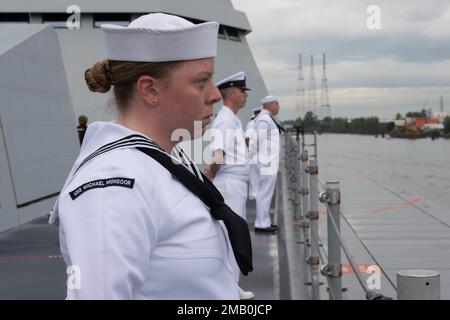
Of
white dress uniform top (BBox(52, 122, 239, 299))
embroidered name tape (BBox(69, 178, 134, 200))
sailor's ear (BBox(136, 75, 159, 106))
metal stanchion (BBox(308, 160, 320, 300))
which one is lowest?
metal stanchion (BBox(308, 160, 320, 300))

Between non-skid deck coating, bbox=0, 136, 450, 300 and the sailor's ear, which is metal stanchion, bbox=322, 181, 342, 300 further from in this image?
the sailor's ear

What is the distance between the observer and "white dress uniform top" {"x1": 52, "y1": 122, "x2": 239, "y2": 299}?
43.8 inches

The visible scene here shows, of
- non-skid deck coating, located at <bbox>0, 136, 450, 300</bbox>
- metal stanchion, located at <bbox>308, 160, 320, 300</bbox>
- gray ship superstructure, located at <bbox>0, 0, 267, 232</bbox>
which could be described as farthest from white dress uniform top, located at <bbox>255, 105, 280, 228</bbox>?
gray ship superstructure, located at <bbox>0, 0, 267, 232</bbox>

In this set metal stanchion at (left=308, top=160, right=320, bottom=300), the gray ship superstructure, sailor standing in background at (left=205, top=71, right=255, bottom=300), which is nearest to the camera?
metal stanchion at (left=308, top=160, right=320, bottom=300)

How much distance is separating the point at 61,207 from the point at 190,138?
1.48 feet

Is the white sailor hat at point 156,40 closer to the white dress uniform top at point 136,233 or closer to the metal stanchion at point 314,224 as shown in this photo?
the white dress uniform top at point 136,233

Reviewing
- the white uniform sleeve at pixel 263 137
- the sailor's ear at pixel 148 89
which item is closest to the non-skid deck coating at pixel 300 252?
the white uniform sleeve at pixel 263 137

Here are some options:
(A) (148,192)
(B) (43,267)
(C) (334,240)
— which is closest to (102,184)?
(A) (148,192)

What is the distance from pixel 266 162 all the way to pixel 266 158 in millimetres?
89

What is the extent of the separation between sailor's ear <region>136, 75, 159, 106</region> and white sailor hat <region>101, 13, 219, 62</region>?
2.0 inches

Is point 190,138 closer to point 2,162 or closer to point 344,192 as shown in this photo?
point 2,162

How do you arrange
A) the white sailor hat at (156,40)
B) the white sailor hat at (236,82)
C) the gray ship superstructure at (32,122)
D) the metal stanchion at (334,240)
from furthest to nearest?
the gray ship superstructure at (32,122), the white sailor hat at (236,82), the metal stanchion at (334,240), the white sailor hat at (156,40)

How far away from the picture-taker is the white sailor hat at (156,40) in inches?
53.8

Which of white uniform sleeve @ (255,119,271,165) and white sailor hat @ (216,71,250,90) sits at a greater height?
white sailor hat @ (216,71,250,90)
